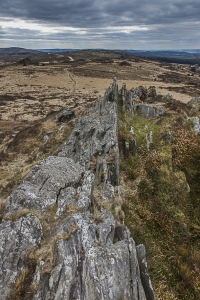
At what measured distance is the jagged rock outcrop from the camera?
7.28 meters

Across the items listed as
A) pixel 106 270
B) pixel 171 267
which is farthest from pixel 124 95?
pixel 106 270

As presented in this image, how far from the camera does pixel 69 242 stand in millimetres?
8383

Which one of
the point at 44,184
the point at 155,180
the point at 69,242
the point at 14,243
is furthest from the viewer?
the point at 155,180

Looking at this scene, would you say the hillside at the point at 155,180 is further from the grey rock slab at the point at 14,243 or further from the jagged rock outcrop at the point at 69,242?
the grey rock slab at the point at 14,243

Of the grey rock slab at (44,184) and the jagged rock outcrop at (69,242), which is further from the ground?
the grey rock slab at (44,184)

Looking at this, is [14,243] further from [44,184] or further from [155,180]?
[155,180]

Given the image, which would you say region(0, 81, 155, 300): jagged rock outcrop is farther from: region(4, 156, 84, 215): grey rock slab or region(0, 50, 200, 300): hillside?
region(0, 50, 200, 300): hillside

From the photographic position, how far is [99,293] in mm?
6965

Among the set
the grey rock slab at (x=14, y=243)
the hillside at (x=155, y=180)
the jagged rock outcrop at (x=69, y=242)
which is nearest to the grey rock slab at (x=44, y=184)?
the jagged rock outcrop at (x=69, y=242)

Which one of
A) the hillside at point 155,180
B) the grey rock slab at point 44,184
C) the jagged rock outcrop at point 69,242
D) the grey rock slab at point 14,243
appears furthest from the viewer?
the hillside at point 155,180

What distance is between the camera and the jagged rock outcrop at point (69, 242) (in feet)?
23.9

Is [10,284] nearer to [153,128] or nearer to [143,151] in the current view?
[143,151]

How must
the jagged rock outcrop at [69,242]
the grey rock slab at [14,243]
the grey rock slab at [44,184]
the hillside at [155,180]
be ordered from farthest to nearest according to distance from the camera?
the hillside at [155,180] < the grey rock slab at [44,184] < the grey rock slab at [14,243] < the jagged rock outcrop at [69,242]

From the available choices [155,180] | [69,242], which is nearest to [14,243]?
[69,242]
